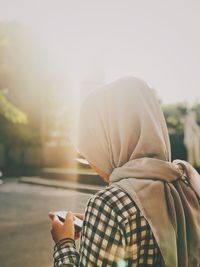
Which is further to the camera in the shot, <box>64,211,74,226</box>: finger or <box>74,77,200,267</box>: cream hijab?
<box>64,211,74,226</box>: finger

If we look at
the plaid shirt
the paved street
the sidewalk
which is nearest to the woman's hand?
the plaid shirt

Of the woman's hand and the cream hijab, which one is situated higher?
the cream hijab

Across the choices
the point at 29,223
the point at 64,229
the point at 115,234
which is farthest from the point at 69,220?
the point at 29,223

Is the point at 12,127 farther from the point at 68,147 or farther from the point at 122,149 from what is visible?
the point at 122,149

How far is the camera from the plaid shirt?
1496mm

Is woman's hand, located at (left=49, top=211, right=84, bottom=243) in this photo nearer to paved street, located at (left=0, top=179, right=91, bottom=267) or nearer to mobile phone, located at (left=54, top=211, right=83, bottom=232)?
mobile phone, located at (left=54, top=211, right=83, bottom=232)

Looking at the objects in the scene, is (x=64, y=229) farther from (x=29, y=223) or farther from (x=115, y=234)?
(x=29, y=223)

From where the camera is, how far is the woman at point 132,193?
1514 millimetres

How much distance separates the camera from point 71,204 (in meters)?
10.5

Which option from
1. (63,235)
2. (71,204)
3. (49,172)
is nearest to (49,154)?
(49,172)

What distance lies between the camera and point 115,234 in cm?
149

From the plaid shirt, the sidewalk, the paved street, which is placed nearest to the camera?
the plaid shirt

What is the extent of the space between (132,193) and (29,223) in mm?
6673

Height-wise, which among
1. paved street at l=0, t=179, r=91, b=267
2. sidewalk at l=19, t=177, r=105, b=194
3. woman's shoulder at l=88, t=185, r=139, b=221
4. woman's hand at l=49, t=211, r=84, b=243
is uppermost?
woman's shoulder at l=88, t=185, r=139, b=221
